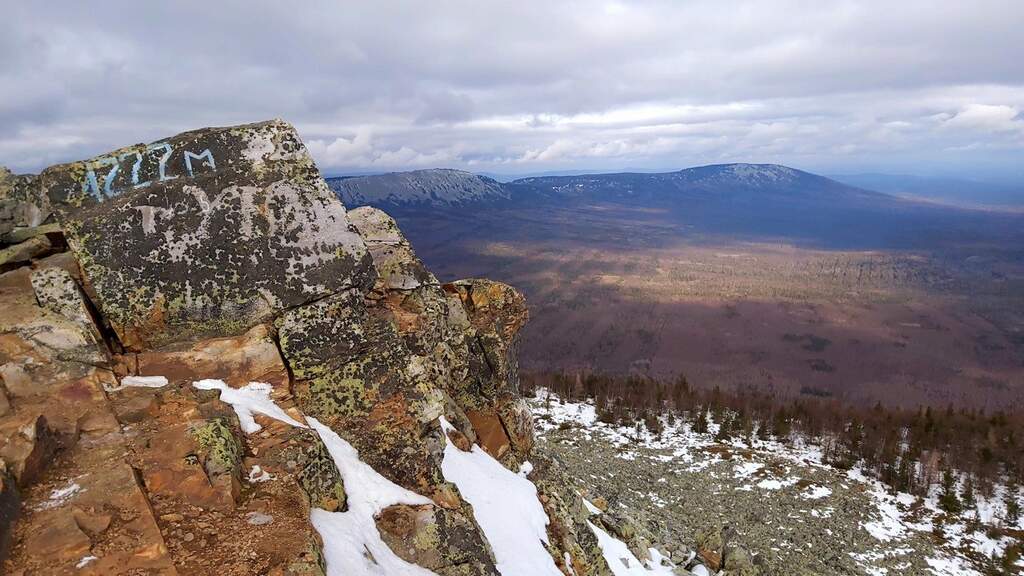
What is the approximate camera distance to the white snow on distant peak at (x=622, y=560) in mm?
21938

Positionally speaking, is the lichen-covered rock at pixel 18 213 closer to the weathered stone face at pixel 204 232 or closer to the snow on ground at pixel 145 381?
the weathered stone face at pixel 204 232

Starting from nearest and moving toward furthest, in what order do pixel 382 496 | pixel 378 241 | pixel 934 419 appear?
pixel 382 496 → pixel 378 241 → pixel 934 419

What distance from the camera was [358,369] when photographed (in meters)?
13.0

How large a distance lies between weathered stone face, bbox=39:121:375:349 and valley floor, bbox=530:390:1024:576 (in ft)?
93.8

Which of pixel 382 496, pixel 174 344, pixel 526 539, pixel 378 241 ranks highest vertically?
pixel 378 241

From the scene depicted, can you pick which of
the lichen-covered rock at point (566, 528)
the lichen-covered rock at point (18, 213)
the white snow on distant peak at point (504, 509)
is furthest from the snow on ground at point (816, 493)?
the lichen-covered rock at point (18, 213)

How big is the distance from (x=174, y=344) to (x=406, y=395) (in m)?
5.30

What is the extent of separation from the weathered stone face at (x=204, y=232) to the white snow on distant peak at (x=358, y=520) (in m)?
3.38

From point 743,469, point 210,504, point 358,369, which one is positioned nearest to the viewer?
point 210,504

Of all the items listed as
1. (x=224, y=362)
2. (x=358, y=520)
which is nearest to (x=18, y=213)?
(x=224, y=362)

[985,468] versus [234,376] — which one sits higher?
[234,376]

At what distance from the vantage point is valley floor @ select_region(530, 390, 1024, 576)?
4528 cm

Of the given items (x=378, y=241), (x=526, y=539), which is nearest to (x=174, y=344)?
(x=378, y=241)

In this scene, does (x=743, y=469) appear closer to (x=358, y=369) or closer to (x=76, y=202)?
(x=358, y=369)
